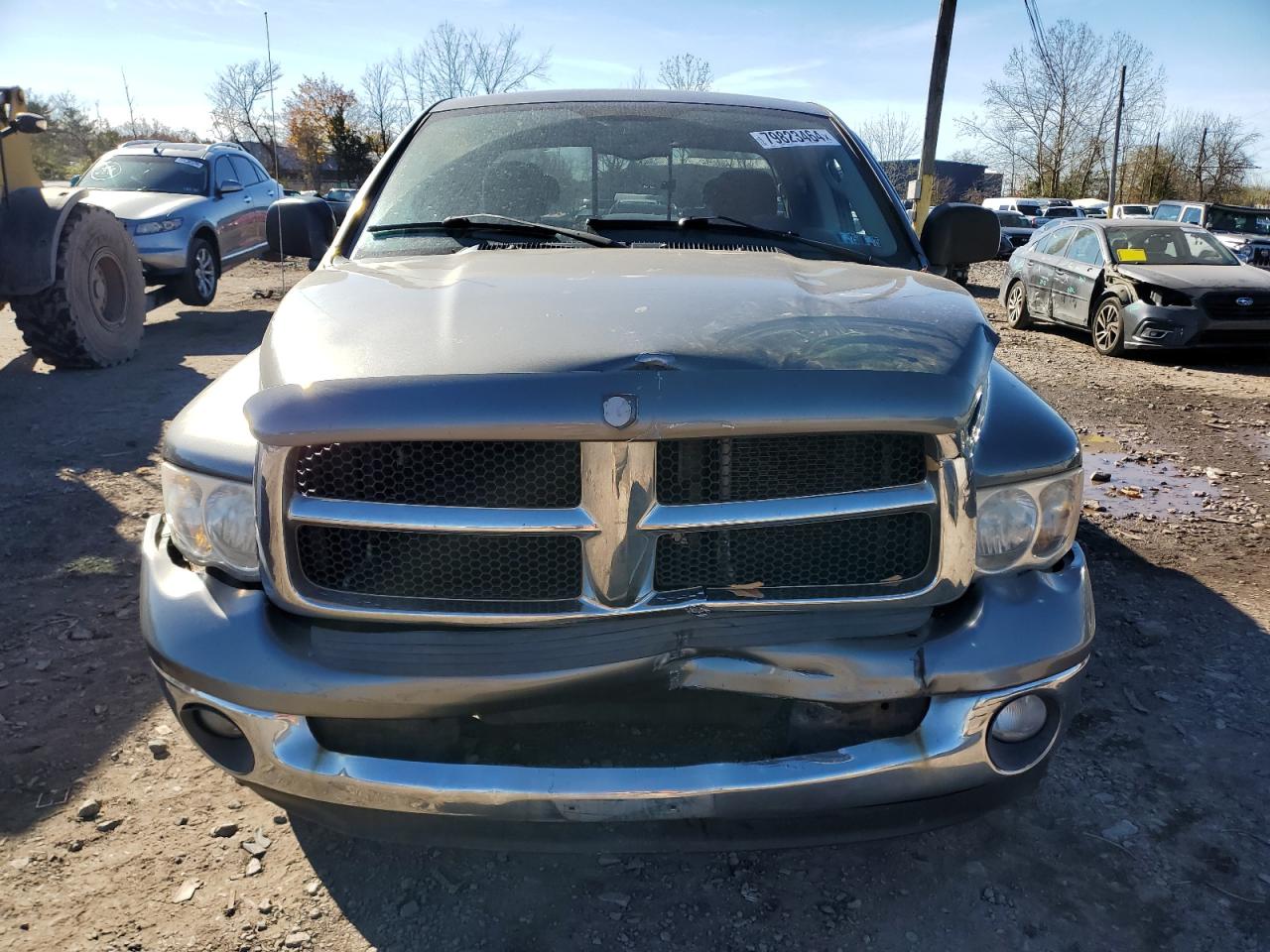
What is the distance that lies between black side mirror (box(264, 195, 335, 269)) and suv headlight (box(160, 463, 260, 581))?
1.47 m

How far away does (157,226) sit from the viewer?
9953 millimetres

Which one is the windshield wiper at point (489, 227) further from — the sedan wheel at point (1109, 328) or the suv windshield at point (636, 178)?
the sedan wheel at point (1109, 328)

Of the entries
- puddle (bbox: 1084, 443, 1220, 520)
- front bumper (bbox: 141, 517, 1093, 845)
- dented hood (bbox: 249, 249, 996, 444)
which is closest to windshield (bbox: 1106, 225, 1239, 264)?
puddle (bbox: 1084, 443, 1220, 520)

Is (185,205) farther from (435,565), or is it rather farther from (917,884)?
(917,884)

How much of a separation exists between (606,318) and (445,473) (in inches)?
18.4

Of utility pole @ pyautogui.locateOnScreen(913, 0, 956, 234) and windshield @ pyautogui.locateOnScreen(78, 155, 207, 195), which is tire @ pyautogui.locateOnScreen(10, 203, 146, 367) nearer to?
windshield @ pyautogui.locateOnScreen(78, 155, 207, 195)

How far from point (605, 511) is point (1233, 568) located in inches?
152

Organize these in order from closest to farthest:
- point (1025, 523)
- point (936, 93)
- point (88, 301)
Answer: point (1025, 523)
point (88, 301)
point (936, 93)

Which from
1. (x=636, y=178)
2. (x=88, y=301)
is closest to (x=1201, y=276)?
(x=636, y=178)

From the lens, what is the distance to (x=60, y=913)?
218cm

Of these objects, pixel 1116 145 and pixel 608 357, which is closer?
pixel 608 357

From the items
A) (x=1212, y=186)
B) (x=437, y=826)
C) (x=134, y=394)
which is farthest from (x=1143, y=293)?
(x=1212, y=186)

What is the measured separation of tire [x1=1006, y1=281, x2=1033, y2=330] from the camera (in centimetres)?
1218

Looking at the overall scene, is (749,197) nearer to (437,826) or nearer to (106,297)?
(437,826)
